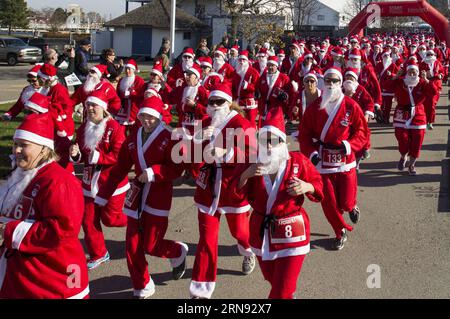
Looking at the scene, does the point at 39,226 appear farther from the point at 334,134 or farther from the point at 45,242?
the point at 334,134

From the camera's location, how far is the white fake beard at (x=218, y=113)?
5.86 metres

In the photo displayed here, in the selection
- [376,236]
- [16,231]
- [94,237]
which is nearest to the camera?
[16,231]

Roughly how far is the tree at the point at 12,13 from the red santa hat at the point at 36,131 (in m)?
60.2

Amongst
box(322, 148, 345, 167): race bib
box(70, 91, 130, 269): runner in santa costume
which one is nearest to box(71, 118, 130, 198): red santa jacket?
box(70, 91, 130, 269): runner in santa costume

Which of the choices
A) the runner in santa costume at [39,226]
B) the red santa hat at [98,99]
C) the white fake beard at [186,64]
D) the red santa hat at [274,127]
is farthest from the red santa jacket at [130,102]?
the runner in santa costume at [39,226]

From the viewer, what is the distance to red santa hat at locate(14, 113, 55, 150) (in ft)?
12.7

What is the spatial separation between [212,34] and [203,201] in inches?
1589

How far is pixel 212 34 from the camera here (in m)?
44.8

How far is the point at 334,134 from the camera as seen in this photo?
22.8ft

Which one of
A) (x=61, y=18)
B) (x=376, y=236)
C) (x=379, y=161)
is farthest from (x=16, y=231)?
(x=61, y=18)

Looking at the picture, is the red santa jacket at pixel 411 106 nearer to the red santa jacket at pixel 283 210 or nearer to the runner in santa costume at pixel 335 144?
the runner in santa costume at pixel 335 144

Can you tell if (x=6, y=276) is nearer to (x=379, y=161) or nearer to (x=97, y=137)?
(x=97, y=137)

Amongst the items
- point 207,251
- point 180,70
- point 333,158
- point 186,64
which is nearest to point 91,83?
point 186,64

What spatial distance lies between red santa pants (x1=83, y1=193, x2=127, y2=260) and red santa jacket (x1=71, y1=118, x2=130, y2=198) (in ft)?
0.33
